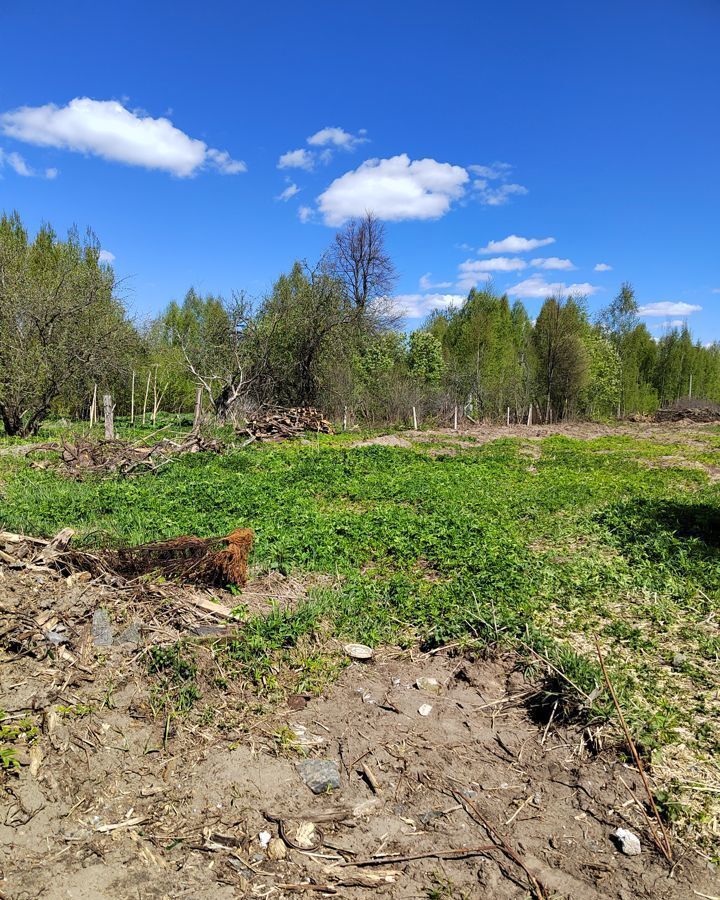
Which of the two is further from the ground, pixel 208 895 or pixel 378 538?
pixel 378 538

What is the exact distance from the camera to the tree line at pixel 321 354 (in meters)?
16.8

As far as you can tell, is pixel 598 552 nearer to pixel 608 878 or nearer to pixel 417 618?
pixel 417 618

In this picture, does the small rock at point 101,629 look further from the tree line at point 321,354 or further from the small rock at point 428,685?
the tree line at point 321,354

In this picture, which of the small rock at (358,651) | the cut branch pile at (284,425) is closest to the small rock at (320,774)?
the small rock at (358,651)

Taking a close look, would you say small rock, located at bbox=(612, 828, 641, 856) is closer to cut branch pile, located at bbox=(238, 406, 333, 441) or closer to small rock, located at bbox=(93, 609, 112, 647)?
small rock, located at bbox=(93, 609, 112, 647)

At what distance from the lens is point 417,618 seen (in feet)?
16.2

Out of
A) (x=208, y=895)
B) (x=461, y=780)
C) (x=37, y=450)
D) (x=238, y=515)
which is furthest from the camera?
(x=37, y=450)

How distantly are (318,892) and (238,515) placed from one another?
5.32 metres

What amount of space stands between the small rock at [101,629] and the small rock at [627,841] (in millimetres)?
3380

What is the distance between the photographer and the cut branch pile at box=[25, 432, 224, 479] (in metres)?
10.3

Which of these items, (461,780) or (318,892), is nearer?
(318,892)

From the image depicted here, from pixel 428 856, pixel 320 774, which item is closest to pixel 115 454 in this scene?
pixel 320 774

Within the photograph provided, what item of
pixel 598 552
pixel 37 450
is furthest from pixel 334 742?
pixel 37 450

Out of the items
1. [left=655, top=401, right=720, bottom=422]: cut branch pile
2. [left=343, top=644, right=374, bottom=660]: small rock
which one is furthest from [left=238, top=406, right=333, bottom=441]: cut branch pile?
[left=655, top=401, right=720, bottom=422]: cut branch pile
